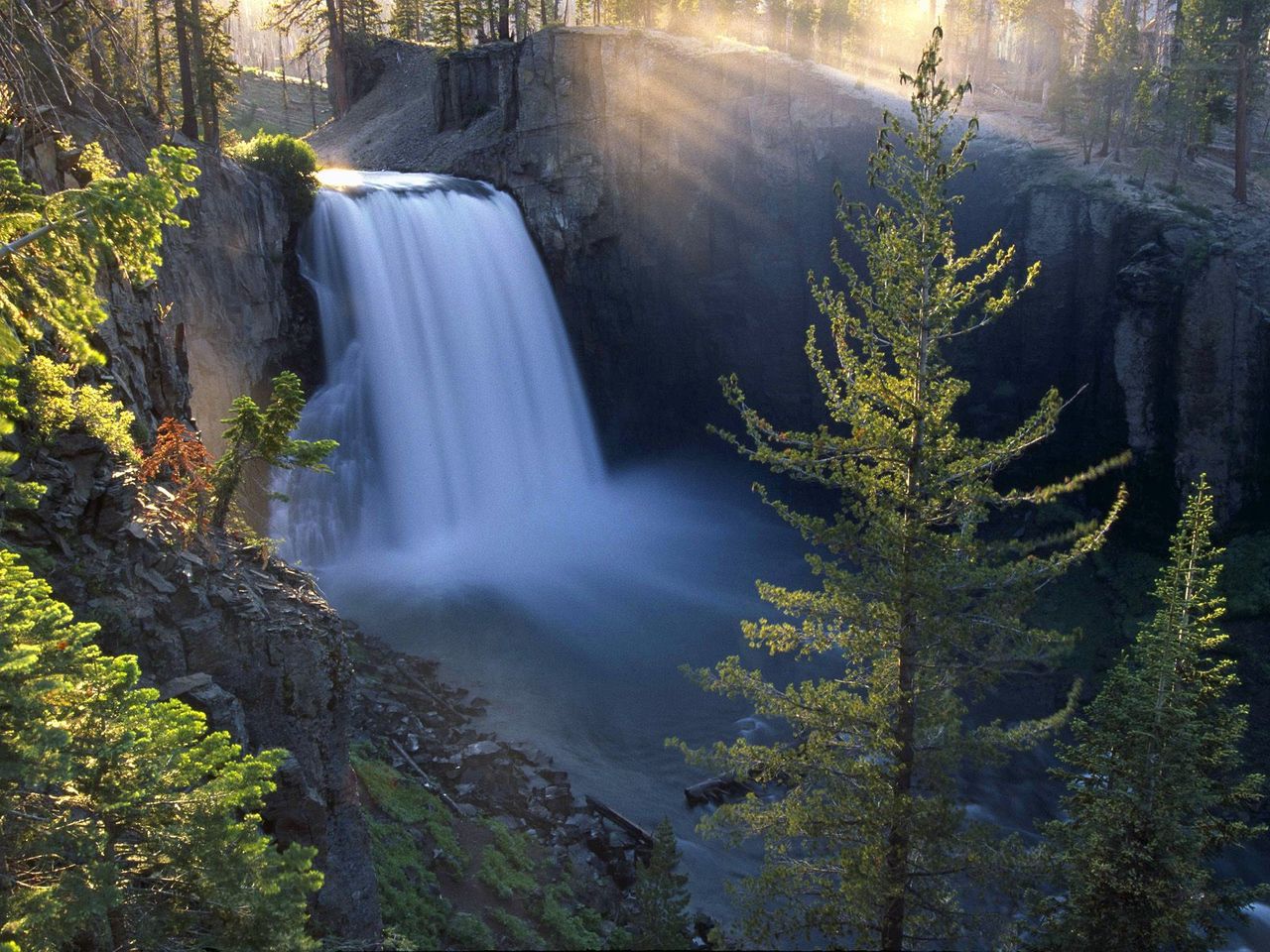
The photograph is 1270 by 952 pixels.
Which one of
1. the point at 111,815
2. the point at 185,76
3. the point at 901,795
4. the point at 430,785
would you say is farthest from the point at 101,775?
the point at 185,76

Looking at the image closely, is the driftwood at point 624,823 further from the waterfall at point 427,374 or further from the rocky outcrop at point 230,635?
the waterfall at point 427,374

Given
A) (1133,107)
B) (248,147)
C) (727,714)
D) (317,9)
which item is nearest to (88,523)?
(727,714)

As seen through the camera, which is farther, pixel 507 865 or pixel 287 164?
pixel 287 164

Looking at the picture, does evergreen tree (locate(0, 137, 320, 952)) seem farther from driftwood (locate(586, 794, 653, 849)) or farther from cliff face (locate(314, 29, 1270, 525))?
cliff face (locate(314, 29, 1270, 525))

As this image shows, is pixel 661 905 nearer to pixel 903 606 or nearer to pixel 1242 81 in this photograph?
pixel 903 606

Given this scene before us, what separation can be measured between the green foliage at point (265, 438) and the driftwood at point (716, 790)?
1179cm

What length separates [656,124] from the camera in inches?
1305

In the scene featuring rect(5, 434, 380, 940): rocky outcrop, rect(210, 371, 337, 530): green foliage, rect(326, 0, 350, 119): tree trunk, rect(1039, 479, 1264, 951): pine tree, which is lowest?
rect(1039, 479, 1264, 951): pine tree

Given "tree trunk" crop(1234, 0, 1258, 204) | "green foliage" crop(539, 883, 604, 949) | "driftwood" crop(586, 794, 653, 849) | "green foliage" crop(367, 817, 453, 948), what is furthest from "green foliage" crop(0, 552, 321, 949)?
"tree trunk" crop(1234, 0, 1258, 204)

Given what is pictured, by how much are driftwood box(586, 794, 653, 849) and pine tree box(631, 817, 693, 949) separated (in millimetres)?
2591

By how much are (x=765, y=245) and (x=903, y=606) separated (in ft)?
86.5

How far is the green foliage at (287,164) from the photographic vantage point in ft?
79.6

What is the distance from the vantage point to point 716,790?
1800 cm

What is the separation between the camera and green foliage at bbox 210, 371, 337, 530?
8680 mm
